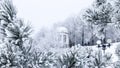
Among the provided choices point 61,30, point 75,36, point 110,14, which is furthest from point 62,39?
point 110,14

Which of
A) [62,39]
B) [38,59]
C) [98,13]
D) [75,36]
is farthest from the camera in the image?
[75,36]

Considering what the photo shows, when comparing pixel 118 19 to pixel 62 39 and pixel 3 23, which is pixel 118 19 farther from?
pixel 62 39

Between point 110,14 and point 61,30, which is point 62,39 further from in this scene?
point 110,14

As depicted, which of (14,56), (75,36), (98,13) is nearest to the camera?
(14,56)

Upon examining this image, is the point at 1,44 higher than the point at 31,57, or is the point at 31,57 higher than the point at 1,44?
the point at 1,44

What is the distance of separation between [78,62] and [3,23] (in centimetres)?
115

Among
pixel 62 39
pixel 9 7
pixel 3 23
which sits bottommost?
pixel 62 39

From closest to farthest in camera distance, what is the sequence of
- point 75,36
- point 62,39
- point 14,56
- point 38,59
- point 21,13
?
point 14,56 < point 38,59 < point 21,13 < point 62,39 < point 75,36

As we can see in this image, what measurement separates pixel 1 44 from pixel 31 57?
0.44m

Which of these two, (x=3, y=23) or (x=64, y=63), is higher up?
(x=3, y=23)

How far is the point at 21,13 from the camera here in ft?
9.75

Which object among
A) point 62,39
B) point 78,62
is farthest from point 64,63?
point 62,39

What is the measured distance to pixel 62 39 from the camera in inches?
1718

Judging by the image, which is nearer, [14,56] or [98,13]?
[14,56]
